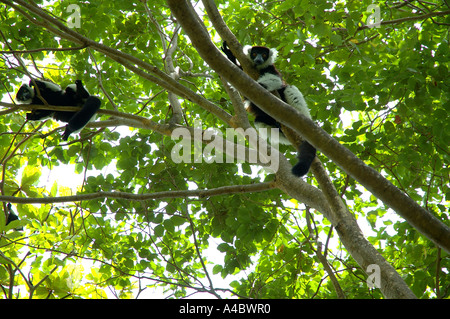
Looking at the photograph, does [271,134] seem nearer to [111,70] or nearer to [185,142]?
[185,142]

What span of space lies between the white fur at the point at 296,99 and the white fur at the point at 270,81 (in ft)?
0.53

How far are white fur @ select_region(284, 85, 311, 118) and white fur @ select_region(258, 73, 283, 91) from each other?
0.16m

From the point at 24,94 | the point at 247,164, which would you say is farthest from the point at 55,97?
the point at 247,164

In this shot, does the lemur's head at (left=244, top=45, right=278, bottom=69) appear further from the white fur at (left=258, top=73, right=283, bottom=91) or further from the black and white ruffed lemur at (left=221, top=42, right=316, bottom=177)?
the white fur at (left=258, top=73, right=283, bottom=91)

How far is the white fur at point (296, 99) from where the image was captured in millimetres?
4693

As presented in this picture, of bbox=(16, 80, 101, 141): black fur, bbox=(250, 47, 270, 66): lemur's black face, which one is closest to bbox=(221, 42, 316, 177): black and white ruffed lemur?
bbox=(250, 47, 270, 66): lemur's black face

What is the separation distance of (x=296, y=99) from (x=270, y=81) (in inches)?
17.2

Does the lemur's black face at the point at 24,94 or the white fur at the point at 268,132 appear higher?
the lemur's black face at the point at 24,94

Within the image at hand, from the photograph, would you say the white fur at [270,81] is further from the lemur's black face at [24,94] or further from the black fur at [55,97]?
the lemur's black face at [24,94]

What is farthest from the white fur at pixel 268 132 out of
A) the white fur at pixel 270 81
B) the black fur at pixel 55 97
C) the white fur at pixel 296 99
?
the black fur at pixel 55 97

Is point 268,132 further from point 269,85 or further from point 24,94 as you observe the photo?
point 24,94

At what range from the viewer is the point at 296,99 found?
472 cm

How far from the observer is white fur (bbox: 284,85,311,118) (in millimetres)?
4693

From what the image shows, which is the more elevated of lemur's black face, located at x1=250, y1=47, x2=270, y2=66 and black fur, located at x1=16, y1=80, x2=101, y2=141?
lemur's black face, located at x1=250, y1=47, x2=270, y2=66
